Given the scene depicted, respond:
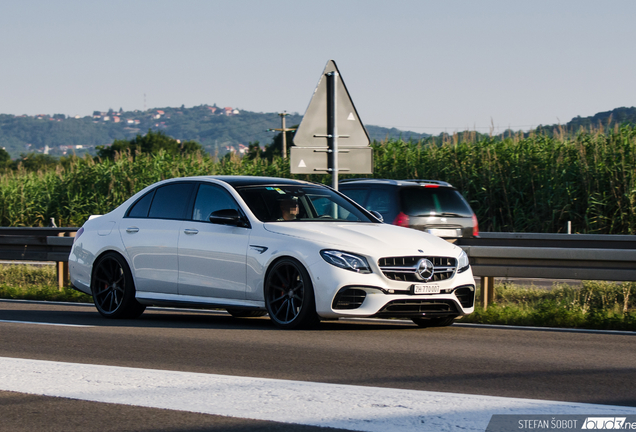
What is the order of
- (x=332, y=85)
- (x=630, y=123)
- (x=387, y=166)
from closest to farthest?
(x=332, y=85)
(x=630, y=123)
(x=387, y=166)

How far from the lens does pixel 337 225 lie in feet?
31.4

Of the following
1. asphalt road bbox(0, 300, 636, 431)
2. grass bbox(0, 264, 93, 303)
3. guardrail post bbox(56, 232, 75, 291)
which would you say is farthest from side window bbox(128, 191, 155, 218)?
guardrail post bbox(56, 232, 75, 291)

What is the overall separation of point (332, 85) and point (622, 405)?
301 inches

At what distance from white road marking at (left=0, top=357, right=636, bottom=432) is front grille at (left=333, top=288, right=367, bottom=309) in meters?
2.49

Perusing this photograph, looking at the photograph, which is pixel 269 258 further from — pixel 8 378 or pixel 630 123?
pixel 630 123

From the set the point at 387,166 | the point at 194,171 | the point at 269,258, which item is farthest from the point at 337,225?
the point at 194,171

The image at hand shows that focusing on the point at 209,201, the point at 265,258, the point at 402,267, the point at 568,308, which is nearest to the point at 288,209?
the point at 265,258

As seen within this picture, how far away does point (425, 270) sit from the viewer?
29.6ft

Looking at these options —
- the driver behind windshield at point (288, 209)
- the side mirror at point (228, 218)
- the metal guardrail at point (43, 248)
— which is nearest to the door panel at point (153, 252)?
the side mirror at point (228, 218)

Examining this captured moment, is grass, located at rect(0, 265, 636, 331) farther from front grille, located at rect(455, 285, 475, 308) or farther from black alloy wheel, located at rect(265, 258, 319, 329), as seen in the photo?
black alloy wheel, located at rect(265, 258, 319, 329)

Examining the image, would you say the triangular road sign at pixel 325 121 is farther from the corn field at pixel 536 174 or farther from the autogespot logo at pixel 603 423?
the corn field at pixel 536 174

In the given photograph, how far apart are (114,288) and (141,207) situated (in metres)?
0.99

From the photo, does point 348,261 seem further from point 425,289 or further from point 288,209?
point 288,209

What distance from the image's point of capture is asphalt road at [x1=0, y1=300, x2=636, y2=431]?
587 centimetres
